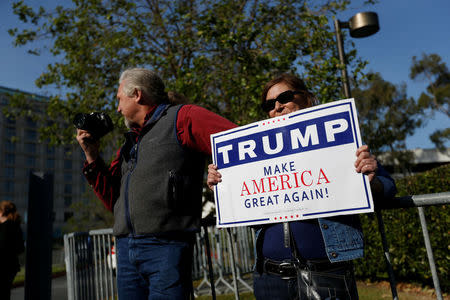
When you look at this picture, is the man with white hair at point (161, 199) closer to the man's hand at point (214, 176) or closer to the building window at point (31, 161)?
the man's hand at point (214, 176)

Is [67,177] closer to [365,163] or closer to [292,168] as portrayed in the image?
[292,168]

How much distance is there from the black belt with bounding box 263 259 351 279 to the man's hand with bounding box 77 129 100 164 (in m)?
1.31

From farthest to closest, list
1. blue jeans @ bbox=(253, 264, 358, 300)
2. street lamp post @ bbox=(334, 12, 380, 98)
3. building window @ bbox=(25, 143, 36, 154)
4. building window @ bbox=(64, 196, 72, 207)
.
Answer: building window @ bbox=(64, 196, 72, 207) → building window @ bbox=(25, 143, 36, 154) → street lamp post @ bbox=(334, 12, 380, 98) → blue jeans @ bbox=(253, 264, 358, 300)

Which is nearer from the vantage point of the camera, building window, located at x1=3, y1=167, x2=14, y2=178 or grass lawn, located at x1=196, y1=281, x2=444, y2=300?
grass lawn, located at x1=196, y1=281, x2=444, y2=300

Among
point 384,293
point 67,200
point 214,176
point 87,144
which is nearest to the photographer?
point 214,176

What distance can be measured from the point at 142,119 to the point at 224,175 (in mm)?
647

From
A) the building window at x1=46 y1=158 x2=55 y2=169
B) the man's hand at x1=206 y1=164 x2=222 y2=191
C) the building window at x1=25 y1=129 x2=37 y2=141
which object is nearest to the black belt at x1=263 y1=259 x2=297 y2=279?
the man's hand at x1=206 y1=164 x2=222 y2=191

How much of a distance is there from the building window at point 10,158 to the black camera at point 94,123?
7917 cm

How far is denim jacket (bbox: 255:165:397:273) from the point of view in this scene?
4.92ft

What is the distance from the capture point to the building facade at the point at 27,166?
68.6 m

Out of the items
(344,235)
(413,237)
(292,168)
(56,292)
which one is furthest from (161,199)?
(56,292)

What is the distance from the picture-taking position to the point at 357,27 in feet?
20.0

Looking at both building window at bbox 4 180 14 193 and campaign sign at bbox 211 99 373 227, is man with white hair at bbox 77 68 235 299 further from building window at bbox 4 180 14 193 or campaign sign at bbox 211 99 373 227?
building window at bbox 4 180 14 193

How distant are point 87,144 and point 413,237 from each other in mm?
4991
